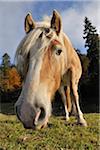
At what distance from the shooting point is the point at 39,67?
376 cm

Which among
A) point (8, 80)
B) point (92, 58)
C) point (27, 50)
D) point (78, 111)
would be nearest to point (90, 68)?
point (92, 58)

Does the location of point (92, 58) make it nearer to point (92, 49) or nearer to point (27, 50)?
point (92, 49)

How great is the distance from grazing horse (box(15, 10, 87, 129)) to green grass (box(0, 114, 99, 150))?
1.34 meters

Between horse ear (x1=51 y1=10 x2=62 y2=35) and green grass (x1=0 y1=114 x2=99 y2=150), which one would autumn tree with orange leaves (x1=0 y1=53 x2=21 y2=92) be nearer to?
green grass (x1=0 y1=114 x2=99 y2=150)

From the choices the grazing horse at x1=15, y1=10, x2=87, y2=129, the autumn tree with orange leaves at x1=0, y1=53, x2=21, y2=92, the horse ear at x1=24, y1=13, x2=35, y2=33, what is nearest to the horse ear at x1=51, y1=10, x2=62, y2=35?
the grazing horse at x1=15, y1=10, x2=87, y2=129

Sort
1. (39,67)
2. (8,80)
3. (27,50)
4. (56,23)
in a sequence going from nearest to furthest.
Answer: (39,67), (27,50), (56,23), (8,80)

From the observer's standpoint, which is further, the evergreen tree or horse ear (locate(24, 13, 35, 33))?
the evergreen tree

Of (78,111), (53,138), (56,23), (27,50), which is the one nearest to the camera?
(27,50)

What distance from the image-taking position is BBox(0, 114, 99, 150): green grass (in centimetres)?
518

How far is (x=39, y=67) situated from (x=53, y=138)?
2.15 m

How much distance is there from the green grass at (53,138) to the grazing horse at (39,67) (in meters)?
1.34

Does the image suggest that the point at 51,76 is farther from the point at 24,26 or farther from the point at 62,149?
the point at 62,149

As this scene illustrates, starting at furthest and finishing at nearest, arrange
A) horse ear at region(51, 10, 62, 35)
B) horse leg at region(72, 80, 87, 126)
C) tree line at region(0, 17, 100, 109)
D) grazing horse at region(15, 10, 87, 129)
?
tree line at region(0, 17, 100, 109) → horse leg at region(72, 80, 87, 126) → horse ear at region(51, 10, 62, 35) → grazing horse at region(15, 10, 87, 129)

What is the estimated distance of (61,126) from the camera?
6.38 metres
